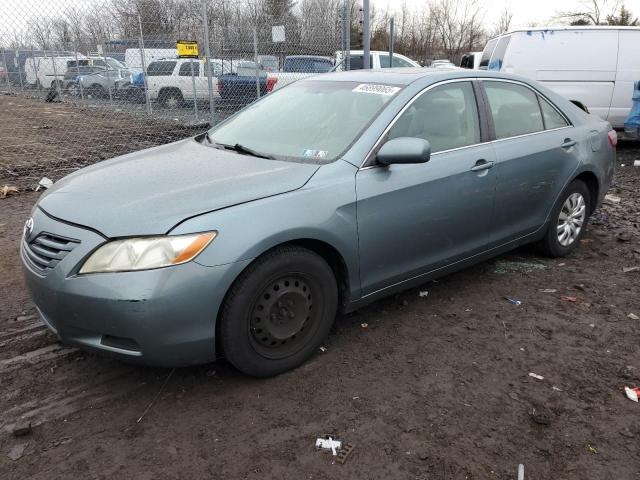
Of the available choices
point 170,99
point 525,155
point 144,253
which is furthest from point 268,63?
point 144,253

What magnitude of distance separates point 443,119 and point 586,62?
7249 mm

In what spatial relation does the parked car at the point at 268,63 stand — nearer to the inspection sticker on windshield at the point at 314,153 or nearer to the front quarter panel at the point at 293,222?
the inspection sticker on windshield at the point at 314,153

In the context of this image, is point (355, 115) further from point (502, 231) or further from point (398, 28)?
point (398, 28)

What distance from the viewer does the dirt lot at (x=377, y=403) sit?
2336mm

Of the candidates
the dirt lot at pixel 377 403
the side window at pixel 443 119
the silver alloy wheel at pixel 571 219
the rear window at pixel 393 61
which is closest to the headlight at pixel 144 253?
the dirt lot at pixel 377 403

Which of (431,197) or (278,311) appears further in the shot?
(431,197)

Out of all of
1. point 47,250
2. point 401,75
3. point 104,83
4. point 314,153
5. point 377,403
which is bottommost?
point 377,403

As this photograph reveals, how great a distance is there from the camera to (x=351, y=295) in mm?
3141

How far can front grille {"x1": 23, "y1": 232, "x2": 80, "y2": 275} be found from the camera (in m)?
2.58

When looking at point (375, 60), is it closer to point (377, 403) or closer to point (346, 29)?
point (346, 29)

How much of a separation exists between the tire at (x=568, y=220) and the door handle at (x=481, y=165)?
104cm

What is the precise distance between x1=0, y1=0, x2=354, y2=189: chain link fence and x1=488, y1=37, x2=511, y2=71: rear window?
2.88 meters

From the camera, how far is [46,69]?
1486 cm

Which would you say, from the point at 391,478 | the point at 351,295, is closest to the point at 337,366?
the point at 351,295
